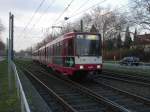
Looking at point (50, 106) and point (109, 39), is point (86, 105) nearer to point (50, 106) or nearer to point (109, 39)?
point (50, 106)

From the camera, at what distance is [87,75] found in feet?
69.5

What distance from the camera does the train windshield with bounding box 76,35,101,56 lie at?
19.7 metres

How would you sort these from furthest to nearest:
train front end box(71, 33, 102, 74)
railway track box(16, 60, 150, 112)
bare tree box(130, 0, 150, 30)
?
bare tree box(130, 0, 150, 30) → train front end box(71, 33, 102, 74) → railway track box(16, 60, 150, 112)

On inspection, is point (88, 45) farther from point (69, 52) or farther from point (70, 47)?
point (69, 52)

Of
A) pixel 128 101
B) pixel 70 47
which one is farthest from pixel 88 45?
pixel 128 101

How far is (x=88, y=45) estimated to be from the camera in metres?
20.0

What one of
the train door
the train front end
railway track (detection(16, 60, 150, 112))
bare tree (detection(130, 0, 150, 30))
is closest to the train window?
the train door

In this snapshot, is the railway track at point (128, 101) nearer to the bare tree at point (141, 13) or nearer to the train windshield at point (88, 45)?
the train windshield at point (88, 45)

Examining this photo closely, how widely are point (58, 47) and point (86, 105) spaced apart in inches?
460

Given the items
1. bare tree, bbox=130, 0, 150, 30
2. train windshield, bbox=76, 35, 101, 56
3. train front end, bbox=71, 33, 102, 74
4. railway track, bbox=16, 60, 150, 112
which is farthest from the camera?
bare tree, bbox=130, 0, 150, 30

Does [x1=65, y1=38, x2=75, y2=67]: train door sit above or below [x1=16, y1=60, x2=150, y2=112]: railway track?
above

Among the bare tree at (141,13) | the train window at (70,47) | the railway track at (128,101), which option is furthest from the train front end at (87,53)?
the bare tree at (141,13)

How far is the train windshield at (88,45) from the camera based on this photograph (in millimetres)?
19703

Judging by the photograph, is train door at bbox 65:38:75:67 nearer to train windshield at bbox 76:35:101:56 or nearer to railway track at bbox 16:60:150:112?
train windshield at bbox 76:35:101:56
